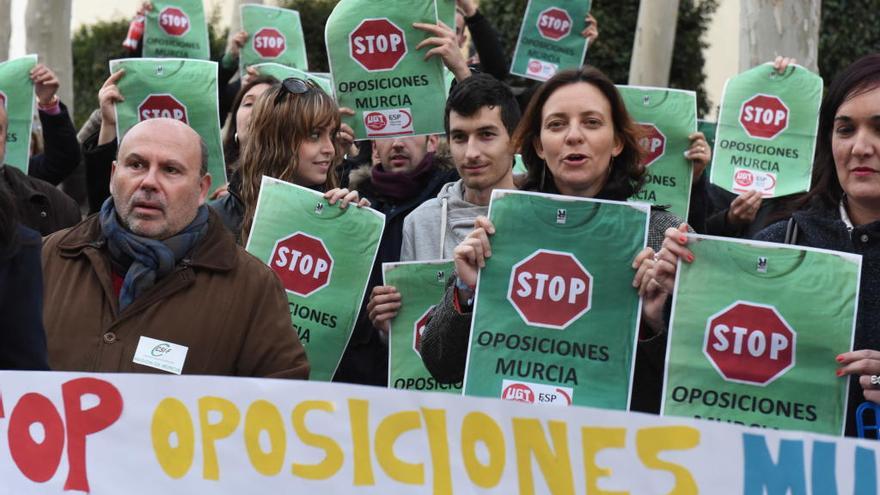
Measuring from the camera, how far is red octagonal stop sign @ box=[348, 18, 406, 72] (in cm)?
577

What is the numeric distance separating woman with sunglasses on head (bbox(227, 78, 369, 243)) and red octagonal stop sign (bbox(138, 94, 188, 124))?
986 mm

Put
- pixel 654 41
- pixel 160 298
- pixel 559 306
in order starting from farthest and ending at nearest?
pixel 654 41, pixel 160 298, pixel 559 306

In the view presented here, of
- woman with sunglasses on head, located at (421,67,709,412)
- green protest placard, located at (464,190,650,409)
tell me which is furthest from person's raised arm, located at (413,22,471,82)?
green protest placard, located at (464,190,650,409)

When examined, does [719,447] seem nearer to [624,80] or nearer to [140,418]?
[140,418]

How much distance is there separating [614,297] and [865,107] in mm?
784

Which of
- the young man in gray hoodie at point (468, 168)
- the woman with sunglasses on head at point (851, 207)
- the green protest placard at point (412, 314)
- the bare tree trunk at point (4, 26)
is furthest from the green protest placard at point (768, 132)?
the bare tree trunk at point (4, 26)

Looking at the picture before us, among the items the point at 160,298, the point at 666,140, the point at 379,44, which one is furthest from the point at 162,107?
the point at 160,298

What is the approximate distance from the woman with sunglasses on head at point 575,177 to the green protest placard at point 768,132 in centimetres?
247

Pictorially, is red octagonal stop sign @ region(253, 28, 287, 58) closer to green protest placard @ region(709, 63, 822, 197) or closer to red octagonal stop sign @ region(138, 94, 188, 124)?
red octagonal stop sign @ region(138, 94, 188, 124)

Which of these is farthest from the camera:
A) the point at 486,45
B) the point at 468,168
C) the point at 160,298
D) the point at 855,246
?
the point at 486,45

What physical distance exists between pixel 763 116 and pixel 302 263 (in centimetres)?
272

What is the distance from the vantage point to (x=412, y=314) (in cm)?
466

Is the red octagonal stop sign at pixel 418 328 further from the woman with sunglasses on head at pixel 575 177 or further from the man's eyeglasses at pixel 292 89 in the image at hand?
the man's eyeglasses at pixel 292 89

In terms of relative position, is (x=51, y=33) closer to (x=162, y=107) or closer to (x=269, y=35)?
(x=269, y=35)
